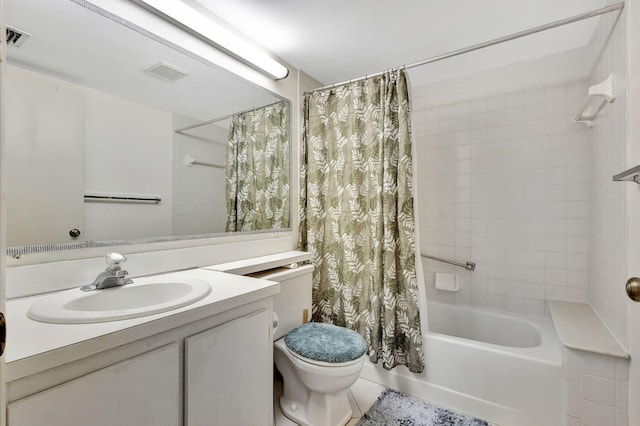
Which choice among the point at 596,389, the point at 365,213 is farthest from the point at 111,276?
the point at 596,389

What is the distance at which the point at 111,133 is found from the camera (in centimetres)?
123

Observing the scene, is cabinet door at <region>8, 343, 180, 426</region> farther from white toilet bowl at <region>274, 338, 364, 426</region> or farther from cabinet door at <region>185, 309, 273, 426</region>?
white toilet bowl at <region>274, 338, 364, 426</region>

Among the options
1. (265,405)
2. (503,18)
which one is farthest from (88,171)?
(503,18)

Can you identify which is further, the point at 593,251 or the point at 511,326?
the point at 511,326

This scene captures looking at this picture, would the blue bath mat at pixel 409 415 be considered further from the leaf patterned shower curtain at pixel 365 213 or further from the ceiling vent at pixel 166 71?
the ceiling vent at pixel 166 71

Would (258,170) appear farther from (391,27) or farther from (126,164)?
(391,27)

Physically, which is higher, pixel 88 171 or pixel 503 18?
pixel 503 18

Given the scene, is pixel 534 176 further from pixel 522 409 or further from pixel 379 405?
pixel 379 405

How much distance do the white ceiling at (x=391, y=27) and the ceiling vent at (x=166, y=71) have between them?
395mm

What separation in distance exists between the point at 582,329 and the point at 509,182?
1.08 metres

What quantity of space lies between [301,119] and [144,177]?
131 centimetres

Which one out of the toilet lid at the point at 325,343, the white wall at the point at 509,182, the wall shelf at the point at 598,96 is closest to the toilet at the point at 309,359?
the toilet lid at the point at 325,343

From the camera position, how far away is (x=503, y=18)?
167 centimetres

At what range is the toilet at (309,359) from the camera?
4.62 feet
